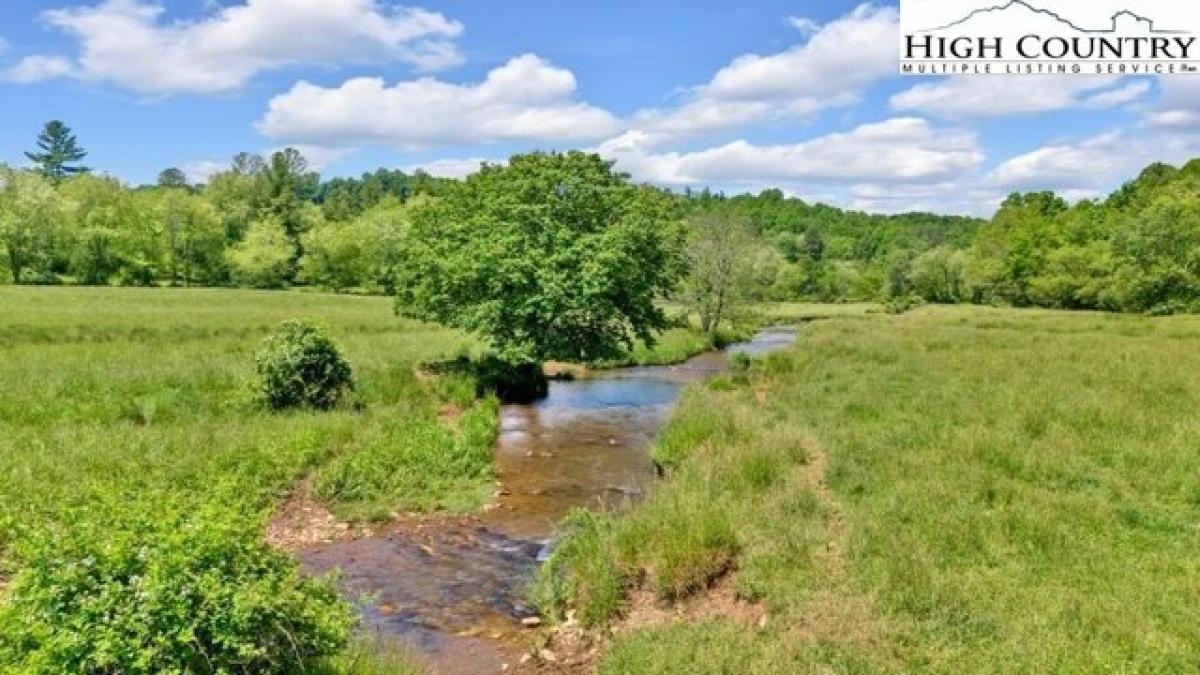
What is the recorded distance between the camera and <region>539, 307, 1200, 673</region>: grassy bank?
7.92 meters

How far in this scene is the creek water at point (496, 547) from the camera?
10.4 m

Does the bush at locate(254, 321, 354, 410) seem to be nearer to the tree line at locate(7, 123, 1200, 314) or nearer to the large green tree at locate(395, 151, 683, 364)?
the large green tree at locate(395, 151, 683, 364)

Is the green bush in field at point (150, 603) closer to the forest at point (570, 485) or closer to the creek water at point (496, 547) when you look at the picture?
the forest at point (570, 485)

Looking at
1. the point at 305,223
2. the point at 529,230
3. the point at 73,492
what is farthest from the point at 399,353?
the point at 305,223

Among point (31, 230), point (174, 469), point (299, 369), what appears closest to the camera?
point (174, 469)

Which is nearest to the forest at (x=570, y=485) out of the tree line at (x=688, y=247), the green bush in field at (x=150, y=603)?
the green bush in field at (x=150, y=603)

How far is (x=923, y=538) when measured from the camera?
10250 mm

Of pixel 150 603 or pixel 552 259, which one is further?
pixel 552 259

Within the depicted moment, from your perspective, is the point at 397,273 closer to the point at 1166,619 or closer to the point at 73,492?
the point at 73,492

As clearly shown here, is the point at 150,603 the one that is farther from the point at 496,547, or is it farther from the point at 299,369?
the point at 299,369

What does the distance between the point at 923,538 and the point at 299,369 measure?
51.8 feet

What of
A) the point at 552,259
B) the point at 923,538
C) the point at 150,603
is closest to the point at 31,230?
the point at 552,259

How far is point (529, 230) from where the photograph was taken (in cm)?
2695

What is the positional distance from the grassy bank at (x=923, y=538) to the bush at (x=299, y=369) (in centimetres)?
926
